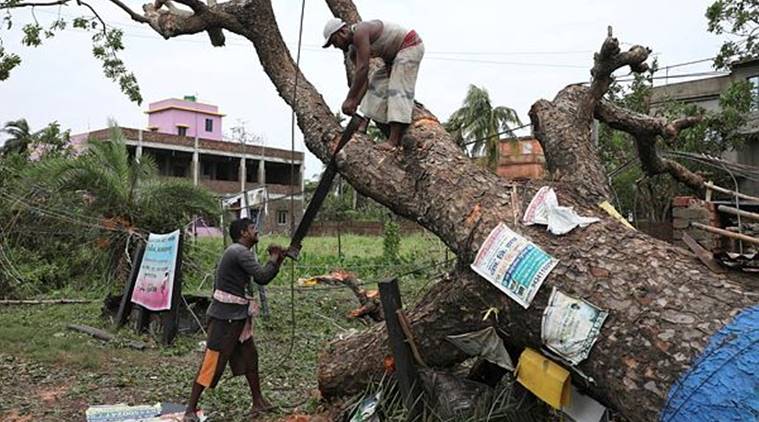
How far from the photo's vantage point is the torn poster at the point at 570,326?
2.96 metres

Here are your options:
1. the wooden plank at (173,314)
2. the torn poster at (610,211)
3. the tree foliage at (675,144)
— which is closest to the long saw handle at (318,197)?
the torn poster at (610,211)

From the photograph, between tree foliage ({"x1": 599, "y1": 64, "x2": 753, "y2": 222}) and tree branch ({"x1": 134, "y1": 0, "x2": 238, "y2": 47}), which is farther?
tree foliage ({"x1": 599, "y1": 64, "x2": 753, "y2": 222})

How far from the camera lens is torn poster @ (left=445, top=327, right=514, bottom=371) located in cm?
372

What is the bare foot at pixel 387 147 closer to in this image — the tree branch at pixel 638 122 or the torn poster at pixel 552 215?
the torn poster at pixel 552 215

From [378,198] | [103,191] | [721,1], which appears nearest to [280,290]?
[103,191]

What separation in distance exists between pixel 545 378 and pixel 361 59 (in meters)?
2.27

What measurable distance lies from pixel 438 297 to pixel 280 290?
829cm

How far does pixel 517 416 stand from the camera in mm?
3785

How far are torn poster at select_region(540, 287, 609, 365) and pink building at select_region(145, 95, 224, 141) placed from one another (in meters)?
40.9

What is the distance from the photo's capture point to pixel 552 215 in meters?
3.53

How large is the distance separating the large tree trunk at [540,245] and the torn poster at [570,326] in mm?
40

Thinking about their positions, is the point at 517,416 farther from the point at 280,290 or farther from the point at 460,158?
the point at 280,290

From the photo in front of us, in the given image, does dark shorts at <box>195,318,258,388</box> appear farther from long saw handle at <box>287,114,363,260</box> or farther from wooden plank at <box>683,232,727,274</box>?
wooden plank at <box>683,232,727,274</box>

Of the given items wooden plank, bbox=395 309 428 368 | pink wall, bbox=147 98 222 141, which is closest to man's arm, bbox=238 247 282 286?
wooden plank, bbox=395 309 428 368
